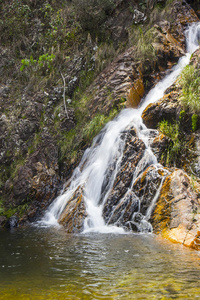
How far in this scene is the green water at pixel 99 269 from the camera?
2.75 metres

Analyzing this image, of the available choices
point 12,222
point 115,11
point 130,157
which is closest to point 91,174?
point 130,157

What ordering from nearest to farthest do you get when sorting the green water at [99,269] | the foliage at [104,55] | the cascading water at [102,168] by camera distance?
the green water at [99,269] < the cascading water at [102,168] < the foliage at [104,55]

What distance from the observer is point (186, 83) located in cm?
930

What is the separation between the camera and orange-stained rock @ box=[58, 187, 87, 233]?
23.6 ft

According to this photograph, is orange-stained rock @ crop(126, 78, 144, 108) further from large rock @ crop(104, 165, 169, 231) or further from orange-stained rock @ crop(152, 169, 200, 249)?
orange-stained rock @ crop(152, 169, 200, 249)

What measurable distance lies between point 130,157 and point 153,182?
1.49 metres

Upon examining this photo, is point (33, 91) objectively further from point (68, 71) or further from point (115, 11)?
point (115, 11)

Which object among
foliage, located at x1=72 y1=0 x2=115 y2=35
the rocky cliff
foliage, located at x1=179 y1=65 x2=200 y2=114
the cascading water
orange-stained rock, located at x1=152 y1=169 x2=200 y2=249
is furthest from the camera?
foliage, located at x1=72 y1=0 x2=115 y2=35

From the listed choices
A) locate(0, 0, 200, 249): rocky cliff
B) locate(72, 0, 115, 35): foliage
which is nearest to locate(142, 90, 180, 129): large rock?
locate(0, 0, 200, 249): rocky cliff

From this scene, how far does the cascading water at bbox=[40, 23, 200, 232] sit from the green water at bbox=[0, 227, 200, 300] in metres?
1.68

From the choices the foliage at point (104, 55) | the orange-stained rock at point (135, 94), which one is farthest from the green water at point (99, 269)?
the foliage at point (104, 55)

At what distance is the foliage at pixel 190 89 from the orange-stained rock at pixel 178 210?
2516 mm

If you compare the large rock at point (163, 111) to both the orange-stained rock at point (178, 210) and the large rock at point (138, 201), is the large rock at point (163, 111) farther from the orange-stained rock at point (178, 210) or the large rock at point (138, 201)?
the orange-stained rock at point (178, 210)

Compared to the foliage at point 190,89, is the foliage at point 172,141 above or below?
below
